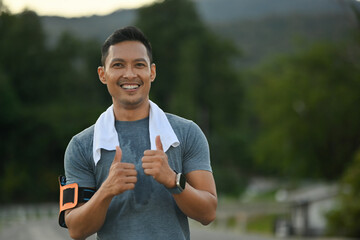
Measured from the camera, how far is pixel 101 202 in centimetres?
319

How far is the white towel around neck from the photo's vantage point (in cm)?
336

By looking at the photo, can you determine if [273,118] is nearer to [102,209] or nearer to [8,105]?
[8,105]

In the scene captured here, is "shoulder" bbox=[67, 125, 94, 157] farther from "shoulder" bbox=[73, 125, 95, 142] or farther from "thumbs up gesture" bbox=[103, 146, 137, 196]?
"thumbs up gesture" bbox=[103, 146, 137, 196]

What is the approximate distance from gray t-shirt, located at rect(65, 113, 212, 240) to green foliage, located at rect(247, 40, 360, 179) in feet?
182

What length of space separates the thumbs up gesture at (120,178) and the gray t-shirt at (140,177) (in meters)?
0.19

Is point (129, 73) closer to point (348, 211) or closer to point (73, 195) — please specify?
point (73, 195)

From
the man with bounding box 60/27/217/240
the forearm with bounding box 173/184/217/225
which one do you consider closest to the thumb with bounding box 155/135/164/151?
the man with bounding box 60/27/217/240

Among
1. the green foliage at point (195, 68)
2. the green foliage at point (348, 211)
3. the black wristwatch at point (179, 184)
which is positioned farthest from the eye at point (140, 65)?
the green foliage at point (195, 68)

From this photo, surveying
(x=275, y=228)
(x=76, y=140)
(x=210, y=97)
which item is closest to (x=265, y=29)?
(x=210, y=97)

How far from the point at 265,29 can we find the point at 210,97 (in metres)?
128

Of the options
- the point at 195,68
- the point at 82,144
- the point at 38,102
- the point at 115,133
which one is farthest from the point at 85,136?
the point at 195,68

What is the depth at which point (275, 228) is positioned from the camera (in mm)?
40188

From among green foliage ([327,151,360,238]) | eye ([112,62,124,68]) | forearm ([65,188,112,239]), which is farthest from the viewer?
green foliage ([327,151,360,238])

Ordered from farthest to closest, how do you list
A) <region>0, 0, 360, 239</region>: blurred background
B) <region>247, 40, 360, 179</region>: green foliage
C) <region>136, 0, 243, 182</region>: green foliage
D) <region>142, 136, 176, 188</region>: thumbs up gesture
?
1. <region>136, 0, 243, 182</region>: green foliage
2. <region>247, 40, 360, 179</region>: green foliage
3. <region>0, 0, 360, 239</region>: blurred background
4. <region>142, 136, 176, 188</region>: thumbs up gesture
